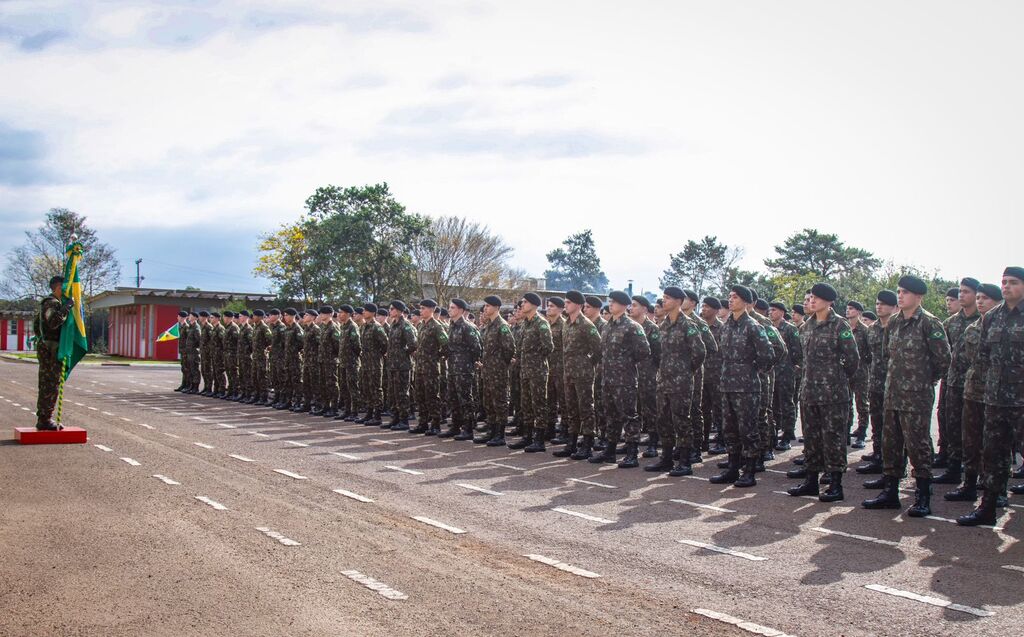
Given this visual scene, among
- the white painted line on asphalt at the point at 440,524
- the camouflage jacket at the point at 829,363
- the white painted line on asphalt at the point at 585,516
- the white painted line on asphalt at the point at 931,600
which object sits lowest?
the white painted line on asphalt at the point at 931,600

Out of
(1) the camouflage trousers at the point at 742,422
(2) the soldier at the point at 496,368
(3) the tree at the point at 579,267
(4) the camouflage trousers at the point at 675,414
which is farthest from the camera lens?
(3) the tree at the point at 579,267

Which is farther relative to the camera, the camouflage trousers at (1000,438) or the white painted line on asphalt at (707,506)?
the white painted line on asphalt at (707,506)

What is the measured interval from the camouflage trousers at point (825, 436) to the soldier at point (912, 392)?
41 centimetres

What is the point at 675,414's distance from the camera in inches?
389

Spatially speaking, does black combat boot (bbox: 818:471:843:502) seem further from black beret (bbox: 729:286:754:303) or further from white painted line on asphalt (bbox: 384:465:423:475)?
white painted line on asphalt (bbox: 384:465:423:475)

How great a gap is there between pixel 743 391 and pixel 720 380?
31 centimetres

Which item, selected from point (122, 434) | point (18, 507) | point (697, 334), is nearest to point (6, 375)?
point (122, 434)

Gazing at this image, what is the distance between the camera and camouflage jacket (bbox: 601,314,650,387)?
10.7 meters

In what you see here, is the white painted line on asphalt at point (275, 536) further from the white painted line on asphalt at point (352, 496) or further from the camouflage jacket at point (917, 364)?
the camouflage jacket at point (917, 364)

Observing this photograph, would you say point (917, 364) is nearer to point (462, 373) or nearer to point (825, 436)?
point (825, 436)

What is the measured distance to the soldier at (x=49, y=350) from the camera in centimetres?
1205

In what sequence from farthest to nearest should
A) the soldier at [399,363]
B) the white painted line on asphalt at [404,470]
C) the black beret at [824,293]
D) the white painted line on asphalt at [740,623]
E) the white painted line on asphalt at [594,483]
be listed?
the soldier at [399,363], the white painted line on asphalt at [404,470], the white painted line on asphalt at [594,483], the black beret at [824,293], the white painted line on asphalt at [740,623]

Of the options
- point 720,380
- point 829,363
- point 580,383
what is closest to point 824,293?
point 829,363

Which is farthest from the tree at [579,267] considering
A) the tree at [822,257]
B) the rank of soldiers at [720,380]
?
the rank of soldiers at [720,380]
